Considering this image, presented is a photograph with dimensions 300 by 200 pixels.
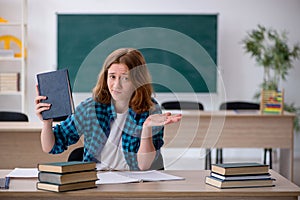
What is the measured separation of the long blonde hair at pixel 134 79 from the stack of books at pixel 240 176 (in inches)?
18.3

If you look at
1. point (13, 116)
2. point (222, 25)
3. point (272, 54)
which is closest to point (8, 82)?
point (13, 116)

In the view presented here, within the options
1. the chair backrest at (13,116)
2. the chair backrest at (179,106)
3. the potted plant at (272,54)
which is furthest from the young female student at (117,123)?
the potted plant at (272,54)

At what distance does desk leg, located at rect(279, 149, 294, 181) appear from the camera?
16.0ft

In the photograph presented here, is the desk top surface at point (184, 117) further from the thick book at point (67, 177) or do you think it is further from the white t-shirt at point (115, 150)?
the thick book at point (67, 177)

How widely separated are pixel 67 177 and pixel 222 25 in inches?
198

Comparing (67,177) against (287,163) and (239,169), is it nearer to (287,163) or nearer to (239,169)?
(239,169)

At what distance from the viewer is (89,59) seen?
2.36 metres

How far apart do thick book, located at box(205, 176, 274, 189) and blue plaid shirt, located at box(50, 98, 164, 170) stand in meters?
0.38

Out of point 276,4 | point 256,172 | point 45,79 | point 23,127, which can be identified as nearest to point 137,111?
point 45,79

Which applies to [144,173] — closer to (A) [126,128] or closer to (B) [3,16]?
(A) [126,128]

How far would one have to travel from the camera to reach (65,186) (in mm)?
2062

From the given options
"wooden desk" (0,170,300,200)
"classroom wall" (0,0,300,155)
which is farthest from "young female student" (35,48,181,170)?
"classroom wall" (0,0,300,155)

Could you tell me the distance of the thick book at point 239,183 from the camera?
2137 millimetres

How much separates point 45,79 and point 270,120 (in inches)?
116
